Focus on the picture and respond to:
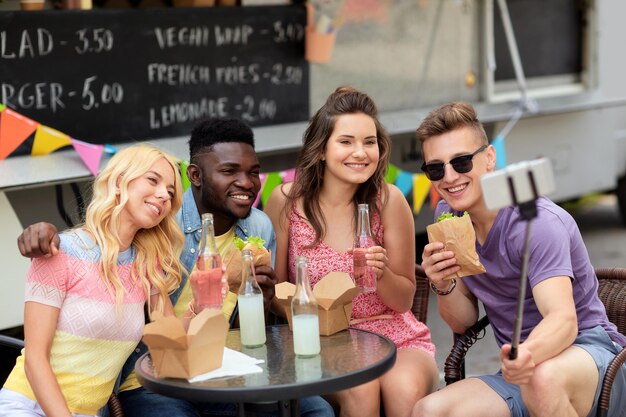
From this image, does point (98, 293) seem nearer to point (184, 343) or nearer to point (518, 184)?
point (184, 343)

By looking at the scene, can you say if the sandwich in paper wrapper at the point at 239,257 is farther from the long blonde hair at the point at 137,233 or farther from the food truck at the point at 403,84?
the food truck at the point at 403,84

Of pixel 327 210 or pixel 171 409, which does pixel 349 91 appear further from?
pixel 171 409

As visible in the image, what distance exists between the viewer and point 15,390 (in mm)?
3371

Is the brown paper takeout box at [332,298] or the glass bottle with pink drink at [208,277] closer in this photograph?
the glass bottle with pink drink at [208,277]

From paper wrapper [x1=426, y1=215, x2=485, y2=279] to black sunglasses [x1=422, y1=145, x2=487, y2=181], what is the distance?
23 cm

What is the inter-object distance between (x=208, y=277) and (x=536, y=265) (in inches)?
43.9

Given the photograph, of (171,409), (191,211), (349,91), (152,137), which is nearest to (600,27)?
(152,137)

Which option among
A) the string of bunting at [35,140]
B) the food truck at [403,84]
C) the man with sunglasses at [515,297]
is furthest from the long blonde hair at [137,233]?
the string of bunting at [35,140]

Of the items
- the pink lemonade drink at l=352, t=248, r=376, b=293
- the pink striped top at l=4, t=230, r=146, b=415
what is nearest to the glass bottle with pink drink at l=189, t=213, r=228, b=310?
the pink striped top at l=4, t=230, r=146, b=415

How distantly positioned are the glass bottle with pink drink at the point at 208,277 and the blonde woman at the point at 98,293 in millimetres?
178

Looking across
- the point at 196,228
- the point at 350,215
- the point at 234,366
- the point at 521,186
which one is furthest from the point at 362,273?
the point at 521,186

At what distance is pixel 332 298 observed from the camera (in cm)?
344

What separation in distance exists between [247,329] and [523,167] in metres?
1.13

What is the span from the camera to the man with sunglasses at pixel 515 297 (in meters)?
3.36
